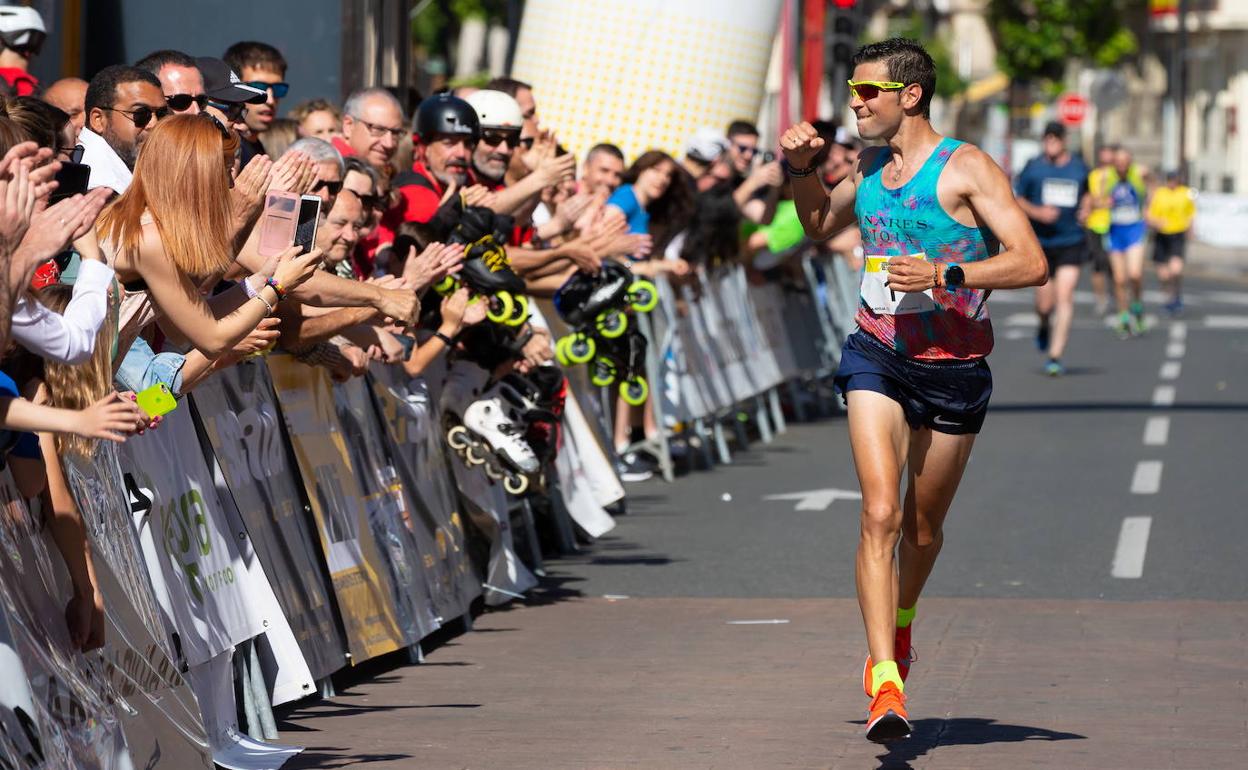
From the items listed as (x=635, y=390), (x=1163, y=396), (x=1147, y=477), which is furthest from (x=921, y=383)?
(x=1163, y=396)

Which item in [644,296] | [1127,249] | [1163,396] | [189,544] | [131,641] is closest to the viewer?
[131,641]

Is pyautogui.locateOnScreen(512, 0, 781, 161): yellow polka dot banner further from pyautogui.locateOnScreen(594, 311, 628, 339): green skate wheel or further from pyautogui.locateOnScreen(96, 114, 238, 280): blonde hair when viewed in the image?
pyautogui.locateOnScreen(96, 114, 238, 280): blonde hair

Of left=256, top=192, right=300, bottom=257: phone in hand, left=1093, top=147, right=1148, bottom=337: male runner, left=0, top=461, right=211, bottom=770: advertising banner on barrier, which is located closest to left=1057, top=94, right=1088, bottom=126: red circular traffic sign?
left=1093, top=147, right=1148, bottom=337: male runner

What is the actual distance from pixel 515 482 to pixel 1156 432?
27.6 feet

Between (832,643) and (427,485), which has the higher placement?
(427,485)

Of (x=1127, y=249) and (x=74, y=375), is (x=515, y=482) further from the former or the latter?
(x=1127, y=249)

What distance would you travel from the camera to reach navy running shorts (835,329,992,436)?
23.2ft

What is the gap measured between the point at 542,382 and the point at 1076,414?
903cm

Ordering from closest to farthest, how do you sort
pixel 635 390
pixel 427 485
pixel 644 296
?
pixel 427 485
pixel 635 390
pixel 644 296

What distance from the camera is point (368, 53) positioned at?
15.3 meters

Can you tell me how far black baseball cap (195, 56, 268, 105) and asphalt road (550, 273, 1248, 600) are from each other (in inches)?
119

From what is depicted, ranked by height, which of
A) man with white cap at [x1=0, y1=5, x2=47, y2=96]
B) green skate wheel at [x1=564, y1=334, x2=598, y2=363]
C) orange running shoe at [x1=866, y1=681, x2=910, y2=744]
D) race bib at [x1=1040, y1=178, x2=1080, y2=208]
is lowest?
race bib at [x1=1040, y1=178, x2=1080, y2=208]

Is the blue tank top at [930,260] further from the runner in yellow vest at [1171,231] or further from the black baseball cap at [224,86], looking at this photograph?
the runner in yellow vest at [1171,231]

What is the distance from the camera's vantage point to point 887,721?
640cm
